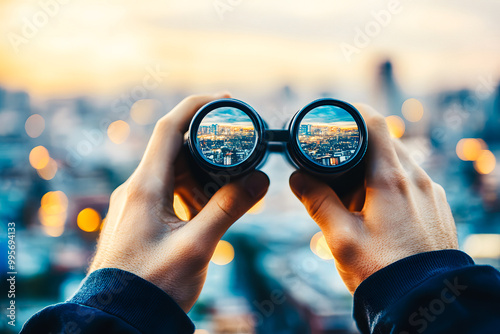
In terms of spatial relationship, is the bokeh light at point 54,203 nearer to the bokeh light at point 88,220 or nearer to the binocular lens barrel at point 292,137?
the bokeh light at point 88,220

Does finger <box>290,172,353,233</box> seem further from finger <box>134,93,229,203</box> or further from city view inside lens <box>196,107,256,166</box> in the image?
finger <box>134,93,229,203</box>

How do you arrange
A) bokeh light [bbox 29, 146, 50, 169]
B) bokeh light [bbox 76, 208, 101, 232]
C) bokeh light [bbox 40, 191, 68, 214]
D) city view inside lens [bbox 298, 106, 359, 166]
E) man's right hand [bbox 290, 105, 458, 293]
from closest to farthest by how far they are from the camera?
man's right hand [bbox 290, 105, 458, 293] → city view inside lens [bbox 298, 106, 359, 166] → bokeh light [bbox 76, 208, 101, 232] → bokeh light [bbox 40, 191, 68, 214] → bokeh light [bbox 29, 146, 50, 169]

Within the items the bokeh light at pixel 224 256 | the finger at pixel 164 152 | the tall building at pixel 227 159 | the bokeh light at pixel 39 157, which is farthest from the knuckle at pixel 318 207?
the bokeh light at pixel 39 157

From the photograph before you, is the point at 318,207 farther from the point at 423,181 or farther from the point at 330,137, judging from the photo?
the point at 423,181

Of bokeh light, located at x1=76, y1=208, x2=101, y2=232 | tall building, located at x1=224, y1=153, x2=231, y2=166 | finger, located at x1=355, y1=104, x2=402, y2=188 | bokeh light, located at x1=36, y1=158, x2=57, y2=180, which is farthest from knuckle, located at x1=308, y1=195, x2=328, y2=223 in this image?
bokeh light, located at x1=36, y1=158, x2=57, y2=180
